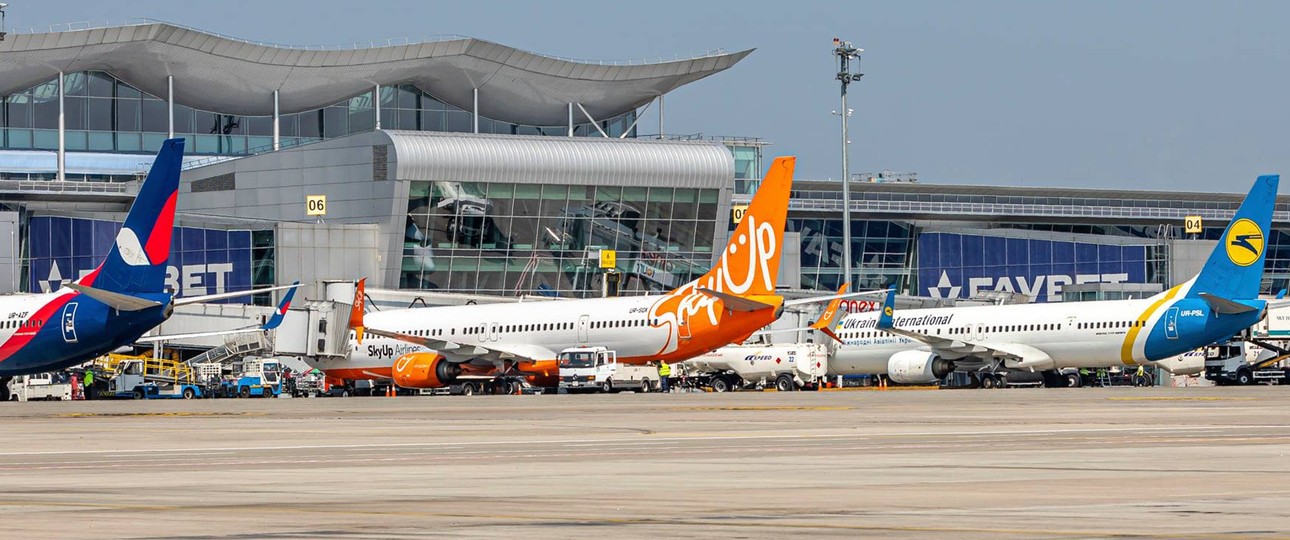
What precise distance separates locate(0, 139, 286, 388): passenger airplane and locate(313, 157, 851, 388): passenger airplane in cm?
1374

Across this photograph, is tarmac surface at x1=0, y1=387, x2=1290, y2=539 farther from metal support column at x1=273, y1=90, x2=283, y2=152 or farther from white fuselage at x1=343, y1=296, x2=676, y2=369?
metal support column at x1=273, y1=90, x2=283, y2=152

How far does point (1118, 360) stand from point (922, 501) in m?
52.3

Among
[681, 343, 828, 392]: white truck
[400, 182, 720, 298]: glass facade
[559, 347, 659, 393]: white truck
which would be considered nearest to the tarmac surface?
[559, 347, 659, 393]: white truck

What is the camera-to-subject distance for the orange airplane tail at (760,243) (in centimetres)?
5475

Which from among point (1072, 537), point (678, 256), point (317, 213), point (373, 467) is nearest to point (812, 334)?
point (678, 256)

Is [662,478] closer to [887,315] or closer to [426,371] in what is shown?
[426,371]

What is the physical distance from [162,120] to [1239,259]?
84.2m

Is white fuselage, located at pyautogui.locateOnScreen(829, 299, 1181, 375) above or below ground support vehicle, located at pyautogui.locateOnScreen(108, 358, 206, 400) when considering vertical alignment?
above

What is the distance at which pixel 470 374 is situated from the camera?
198 feet

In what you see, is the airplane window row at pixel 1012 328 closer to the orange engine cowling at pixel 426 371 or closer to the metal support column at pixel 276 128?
the orange engine cowling at pixel 426 371

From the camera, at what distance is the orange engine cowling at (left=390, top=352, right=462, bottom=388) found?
5931 cm

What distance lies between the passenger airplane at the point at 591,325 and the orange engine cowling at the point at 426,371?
33 millimetres

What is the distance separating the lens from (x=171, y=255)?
93000 mm

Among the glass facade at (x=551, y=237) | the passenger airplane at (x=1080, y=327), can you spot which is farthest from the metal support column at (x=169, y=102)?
the passenger airplane at (x=1080, y=327)
